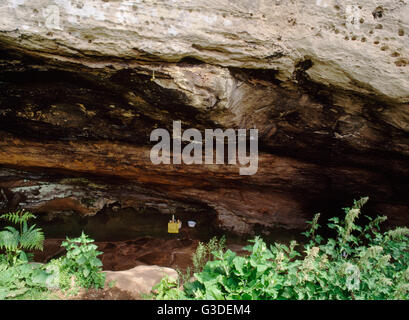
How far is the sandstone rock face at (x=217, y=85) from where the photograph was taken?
2.58 m

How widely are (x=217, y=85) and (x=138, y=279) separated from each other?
104 inches

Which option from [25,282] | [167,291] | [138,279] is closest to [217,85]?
[167,291]

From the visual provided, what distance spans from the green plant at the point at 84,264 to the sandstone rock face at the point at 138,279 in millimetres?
212

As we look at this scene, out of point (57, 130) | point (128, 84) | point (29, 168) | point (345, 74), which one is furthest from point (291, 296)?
point (29, 168)

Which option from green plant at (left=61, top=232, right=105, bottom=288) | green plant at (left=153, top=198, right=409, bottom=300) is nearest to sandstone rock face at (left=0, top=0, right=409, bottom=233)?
green plant at (left=153, top=198, right=409, bottom=300)

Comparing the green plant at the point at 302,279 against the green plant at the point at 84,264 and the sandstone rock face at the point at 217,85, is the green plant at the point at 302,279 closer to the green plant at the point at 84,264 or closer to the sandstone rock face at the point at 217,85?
the green plant at the point at 84,264

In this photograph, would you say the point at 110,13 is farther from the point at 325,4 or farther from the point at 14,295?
the point at 14,295

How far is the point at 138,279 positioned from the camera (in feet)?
10.6

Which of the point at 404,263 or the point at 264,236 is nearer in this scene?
the point at 404,263

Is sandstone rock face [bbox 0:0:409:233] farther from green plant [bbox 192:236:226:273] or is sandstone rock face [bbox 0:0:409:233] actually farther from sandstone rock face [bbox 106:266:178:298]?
sandstone rock face [bbox 106:266:178:298]

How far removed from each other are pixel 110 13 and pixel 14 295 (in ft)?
10.4

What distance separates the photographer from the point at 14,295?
8.93 feet

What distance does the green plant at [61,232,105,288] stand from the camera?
2.90 m
